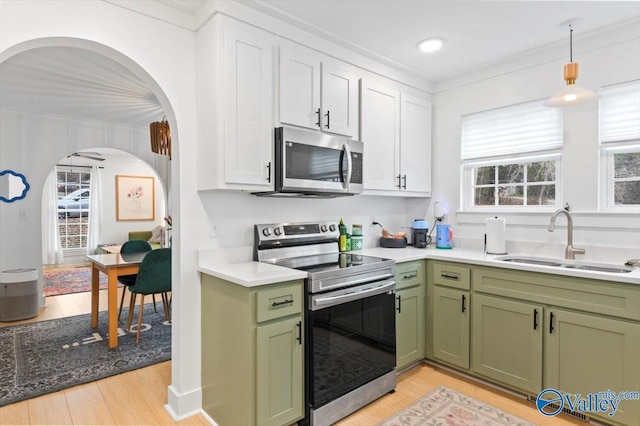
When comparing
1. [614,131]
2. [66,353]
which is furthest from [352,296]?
[66,353]

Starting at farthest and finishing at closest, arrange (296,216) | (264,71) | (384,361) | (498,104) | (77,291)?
1. (77,291)
2. (498,104)
3. (296,216)
4. (384,361)
5. (264,71)

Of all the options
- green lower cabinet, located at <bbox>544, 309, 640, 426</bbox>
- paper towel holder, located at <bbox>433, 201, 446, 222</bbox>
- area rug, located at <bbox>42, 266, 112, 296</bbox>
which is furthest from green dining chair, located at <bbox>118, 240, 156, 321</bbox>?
green lower cabinet, located at <bbox>544, 309, 640, 426</bbox>

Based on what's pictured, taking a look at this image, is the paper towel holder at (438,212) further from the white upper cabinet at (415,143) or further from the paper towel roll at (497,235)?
the paper towel roll at (497,235)

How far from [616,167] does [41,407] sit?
166 inches

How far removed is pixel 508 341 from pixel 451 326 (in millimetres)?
416

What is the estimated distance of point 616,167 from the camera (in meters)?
2.50

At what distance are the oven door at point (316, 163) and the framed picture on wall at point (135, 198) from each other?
7.17m

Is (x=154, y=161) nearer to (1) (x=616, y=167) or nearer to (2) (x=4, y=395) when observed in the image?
(2) (x=4, y=395)

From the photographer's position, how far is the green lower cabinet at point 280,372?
1.83 meters

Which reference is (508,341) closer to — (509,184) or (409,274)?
(409,274)

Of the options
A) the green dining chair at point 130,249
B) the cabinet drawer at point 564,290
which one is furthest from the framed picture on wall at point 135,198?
the cabinet drawer at point 564,290

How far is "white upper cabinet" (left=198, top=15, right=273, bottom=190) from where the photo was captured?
205 centimetres

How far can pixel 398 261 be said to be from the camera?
260 centimetres

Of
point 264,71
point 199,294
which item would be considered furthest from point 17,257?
point 264,71
